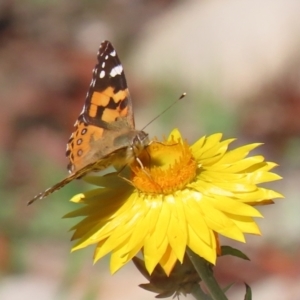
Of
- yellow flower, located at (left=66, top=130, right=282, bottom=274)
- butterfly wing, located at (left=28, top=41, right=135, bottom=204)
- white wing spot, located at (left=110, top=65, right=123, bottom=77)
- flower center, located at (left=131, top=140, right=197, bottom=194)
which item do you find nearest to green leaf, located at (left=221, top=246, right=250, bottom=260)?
yellow flower, located at (left=66, top=130, right=282, bottom=274)

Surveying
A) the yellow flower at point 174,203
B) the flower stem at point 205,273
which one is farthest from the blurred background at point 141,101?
the flower stem at point 205,273

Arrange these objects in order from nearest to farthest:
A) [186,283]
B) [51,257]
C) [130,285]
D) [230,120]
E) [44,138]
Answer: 1. [186,283]
2. [130,285]
3. [51,257]
4. [230,120]
5. [44,138]

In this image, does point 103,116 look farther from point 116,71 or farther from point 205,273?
point 205,273

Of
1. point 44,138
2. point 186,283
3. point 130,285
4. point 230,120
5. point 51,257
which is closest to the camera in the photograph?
point 186,283

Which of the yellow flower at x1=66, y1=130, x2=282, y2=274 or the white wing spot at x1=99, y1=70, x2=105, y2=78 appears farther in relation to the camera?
the white wing spot at x1=99, y1=70, x2=105, y2=78

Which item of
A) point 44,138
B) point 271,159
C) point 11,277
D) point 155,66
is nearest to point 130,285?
point 11,277

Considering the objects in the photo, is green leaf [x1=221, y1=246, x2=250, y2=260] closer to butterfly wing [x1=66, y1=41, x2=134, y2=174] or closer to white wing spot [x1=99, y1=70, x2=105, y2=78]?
butterfly wing [x1=66, y1=41, x2=134, y2=174]

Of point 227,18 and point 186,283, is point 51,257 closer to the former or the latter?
point 227,18
